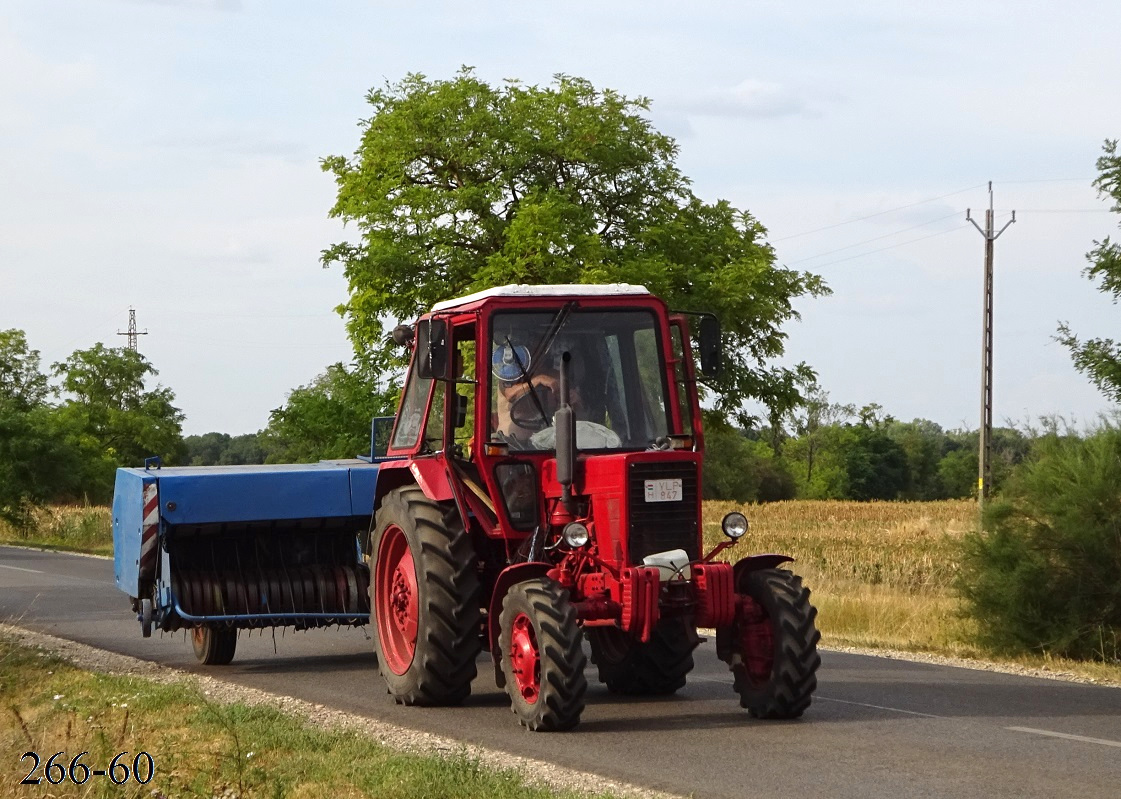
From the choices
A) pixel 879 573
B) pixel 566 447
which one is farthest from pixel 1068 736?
pixel 879 573

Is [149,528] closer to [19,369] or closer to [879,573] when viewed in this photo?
[879,573]

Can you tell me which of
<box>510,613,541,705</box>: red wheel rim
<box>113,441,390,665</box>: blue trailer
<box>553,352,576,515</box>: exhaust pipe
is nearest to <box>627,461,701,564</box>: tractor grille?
<box>553,352,576,515</box>: exhaust pipe

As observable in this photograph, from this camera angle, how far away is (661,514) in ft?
31.4

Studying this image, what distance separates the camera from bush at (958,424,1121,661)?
48.2ft

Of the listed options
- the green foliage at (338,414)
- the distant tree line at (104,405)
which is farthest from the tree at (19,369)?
the green foliage at (338,414)

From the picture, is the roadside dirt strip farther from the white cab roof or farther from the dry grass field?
the dry grass field

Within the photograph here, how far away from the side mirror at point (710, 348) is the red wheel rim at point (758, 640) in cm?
153

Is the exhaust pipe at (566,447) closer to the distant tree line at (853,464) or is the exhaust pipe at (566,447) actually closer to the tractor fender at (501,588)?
the tractor fender at (501,588)

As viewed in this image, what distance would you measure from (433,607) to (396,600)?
39.7 inches

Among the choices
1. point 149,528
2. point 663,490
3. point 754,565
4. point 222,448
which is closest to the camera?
point 663,490

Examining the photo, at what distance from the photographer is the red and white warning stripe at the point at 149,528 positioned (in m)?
12.3

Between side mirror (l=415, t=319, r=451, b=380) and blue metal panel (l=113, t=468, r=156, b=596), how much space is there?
313cm

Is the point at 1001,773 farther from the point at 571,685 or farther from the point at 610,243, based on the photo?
the point at 610,243


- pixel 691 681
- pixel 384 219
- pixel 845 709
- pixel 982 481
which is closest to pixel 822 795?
pixel 845 709
